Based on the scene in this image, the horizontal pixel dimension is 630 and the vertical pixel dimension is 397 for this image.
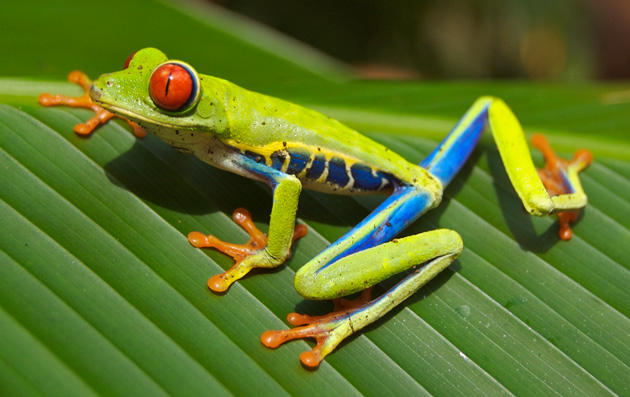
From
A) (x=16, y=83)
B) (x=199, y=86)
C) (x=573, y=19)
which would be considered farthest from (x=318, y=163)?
(x=573, y=19)

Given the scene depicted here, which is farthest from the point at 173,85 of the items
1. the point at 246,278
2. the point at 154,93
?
→ the point at 246,278

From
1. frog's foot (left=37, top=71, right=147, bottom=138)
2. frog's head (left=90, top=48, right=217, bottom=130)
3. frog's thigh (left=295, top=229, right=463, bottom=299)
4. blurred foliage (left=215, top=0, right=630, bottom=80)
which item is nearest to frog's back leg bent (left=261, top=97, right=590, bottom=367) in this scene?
frog's thigh (left=295, top=229, right=463, bottom=299)

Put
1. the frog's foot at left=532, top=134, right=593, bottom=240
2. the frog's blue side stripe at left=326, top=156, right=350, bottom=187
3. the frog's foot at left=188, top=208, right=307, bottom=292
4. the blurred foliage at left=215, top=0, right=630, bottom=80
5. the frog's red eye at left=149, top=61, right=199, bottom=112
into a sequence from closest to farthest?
the frog's red eye at left=149, top=61, right=199, bottom=112 < the frog's foot at left=188, top=208, right=307, bottom=292 < the frog's blue side stripe at left=326, top=156, right=350, bottom=187 < the frog's foot at left=532, top=134, right=593, bottom=240 < the blurred foliage at left=215, top=0, right=630, bottom=80

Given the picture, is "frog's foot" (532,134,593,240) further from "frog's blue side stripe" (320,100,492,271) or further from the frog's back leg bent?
"frog's blue side stripe" (320,100,492,271)

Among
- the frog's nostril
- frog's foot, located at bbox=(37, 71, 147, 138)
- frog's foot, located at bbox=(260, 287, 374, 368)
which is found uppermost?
the frog's nostril

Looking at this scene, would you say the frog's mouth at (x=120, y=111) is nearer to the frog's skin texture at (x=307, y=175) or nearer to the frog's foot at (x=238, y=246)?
the frog's skin texture at (x=307, y=175)

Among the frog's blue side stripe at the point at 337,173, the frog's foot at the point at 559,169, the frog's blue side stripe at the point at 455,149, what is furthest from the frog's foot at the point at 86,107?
the frog's foot at the point at 559,169
